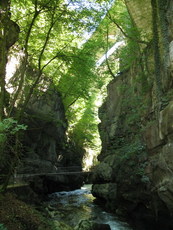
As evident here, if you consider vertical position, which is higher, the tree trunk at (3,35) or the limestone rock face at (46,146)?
the tree trunk at (3,35)

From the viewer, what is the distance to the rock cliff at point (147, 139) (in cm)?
736

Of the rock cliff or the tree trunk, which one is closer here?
the tree trunk

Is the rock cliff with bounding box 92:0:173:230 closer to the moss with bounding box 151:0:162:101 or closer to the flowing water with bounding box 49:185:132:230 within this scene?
the moss with bounding box 151:0:162:101

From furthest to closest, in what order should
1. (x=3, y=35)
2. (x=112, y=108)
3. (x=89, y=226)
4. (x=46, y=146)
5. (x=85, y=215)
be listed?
(x=46, y=146)
(x=112, y=108)
(x=85, y=215)
(x=89, y=226)
(x=3, y=35)

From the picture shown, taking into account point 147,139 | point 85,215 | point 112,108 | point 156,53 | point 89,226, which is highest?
point 156,53

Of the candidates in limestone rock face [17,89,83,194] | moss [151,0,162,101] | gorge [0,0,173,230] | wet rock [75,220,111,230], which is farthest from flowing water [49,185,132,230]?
moss [151,0,162,101]

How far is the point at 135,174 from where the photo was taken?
9.73 metres

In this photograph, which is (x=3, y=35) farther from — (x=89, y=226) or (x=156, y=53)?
(x=89, y=226)

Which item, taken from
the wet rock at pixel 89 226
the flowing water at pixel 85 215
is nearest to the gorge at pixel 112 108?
the wet rock at pixel 89 226

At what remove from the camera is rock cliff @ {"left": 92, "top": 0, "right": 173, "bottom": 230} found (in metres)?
7.36

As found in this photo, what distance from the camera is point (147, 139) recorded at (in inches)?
341

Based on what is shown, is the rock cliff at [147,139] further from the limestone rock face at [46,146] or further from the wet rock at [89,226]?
the limestone rock face at [46,146]

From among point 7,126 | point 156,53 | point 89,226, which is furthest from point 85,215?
point 156,53

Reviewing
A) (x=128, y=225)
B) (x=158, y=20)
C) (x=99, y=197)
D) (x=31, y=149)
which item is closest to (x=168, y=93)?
(x=158, y=20)
